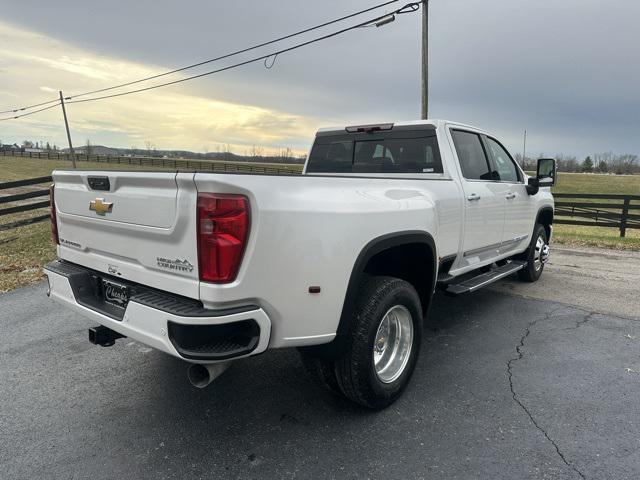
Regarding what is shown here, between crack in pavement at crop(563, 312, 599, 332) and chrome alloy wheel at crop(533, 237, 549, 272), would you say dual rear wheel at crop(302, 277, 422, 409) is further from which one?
chrome alloy wheel at crop(533, 237, 549, 272)

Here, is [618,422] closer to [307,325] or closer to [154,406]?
[307,325]

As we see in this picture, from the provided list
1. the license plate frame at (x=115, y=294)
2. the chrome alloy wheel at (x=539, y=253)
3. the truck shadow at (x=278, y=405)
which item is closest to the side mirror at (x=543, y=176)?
the chrome alloy wheel at (x=539, y=253)

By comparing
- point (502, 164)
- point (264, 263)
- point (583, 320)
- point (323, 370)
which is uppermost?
point (502, 164)

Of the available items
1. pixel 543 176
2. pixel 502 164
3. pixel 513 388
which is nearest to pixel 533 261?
pixel 543 176

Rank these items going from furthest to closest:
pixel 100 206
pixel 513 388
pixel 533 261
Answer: pixel 533 261 < pixel 513 388 < pixel 100 206

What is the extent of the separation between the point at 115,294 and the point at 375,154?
2854 mm

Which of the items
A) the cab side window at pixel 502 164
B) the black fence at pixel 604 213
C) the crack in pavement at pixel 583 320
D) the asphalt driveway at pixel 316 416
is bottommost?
the crack in pavement at pixel 583 320

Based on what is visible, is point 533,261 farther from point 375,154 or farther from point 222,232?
point 222,232

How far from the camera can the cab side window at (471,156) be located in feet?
14.5

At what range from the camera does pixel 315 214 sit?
243cm

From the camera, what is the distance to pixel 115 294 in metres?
2.81

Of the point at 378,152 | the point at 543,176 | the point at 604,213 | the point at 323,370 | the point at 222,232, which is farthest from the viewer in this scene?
the point at 604,213

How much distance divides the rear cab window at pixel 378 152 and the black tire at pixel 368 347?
64.5 inches

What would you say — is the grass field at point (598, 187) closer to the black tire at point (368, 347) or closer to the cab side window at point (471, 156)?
the cab side window at point (471, 156)
